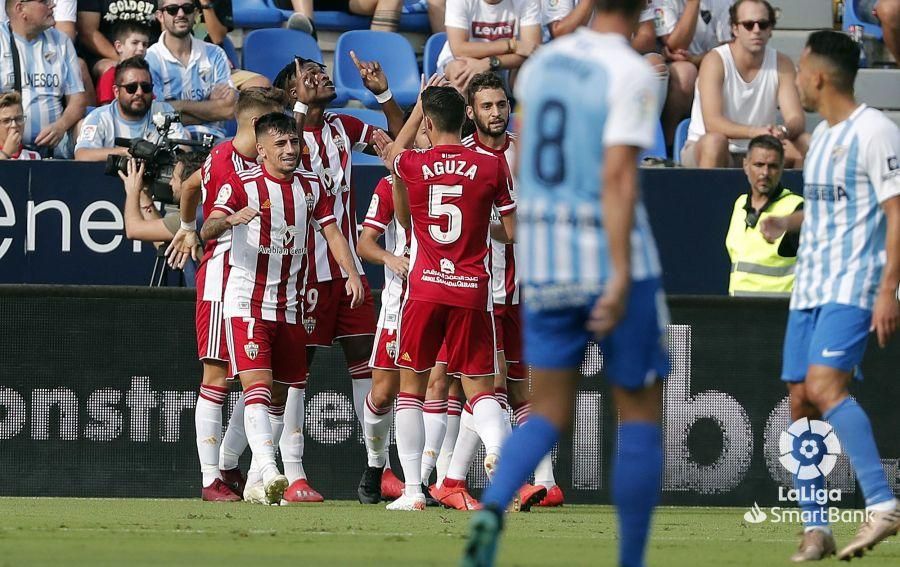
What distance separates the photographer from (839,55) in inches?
264

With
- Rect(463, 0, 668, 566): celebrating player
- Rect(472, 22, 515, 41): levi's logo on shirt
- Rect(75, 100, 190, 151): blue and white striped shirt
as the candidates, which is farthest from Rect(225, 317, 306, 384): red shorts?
Rect(472, 22, 515, 41): levi's logo on shirt

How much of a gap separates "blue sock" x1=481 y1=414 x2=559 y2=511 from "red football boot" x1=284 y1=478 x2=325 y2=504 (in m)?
4.50

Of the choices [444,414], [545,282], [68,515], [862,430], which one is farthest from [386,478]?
[545,282]

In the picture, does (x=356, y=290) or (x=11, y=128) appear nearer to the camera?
(x=356, y=290)

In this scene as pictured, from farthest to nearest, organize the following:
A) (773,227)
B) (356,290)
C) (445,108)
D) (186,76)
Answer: (186,76)
(356,290)
(445,108)
(773,227)

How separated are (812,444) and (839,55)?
9.87 feet

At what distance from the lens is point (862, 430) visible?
6566 millimetres

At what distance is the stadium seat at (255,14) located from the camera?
1432 centimetres

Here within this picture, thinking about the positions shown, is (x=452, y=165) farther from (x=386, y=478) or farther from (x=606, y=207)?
(x=606, y=207)

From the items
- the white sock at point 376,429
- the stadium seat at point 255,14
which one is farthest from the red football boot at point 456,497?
the stadium seat at point 255,14

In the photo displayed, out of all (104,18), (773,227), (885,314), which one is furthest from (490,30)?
(885,314)

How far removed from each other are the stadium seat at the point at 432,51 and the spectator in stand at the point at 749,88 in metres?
2.57

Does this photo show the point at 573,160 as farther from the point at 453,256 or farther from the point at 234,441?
the point at 234,441

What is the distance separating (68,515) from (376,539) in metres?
2.15
